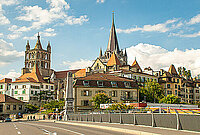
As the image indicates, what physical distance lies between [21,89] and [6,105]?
2569cm

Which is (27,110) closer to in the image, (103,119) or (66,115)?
(66,115)

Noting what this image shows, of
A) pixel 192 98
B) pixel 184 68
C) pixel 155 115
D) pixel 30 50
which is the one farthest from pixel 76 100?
pixel 30 50

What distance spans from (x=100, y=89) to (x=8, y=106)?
122 ft

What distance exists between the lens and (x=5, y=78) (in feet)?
420

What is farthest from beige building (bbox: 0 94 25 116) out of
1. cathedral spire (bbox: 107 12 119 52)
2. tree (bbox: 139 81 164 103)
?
cathedral spire (bbox: 107 12 119 52)

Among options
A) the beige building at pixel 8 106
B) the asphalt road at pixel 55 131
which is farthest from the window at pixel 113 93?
the asphalt road at pixel 55 131

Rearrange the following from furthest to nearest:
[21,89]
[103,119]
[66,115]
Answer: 1. [21,89]
2. [66,115]
3. [103,119]

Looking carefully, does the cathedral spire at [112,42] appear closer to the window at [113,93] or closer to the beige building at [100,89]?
the beige building at [100,89]

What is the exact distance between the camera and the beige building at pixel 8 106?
88.1 metres

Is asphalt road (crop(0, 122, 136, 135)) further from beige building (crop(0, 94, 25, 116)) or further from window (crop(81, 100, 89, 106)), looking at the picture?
beige building (crop(0, 94, 25, 116))

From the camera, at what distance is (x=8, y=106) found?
8962 centimetres

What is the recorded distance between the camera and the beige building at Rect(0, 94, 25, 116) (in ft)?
289

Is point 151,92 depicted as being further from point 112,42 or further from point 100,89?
point 112,42

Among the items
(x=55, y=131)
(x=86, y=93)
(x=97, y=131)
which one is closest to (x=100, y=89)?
(x=86, y=93)
